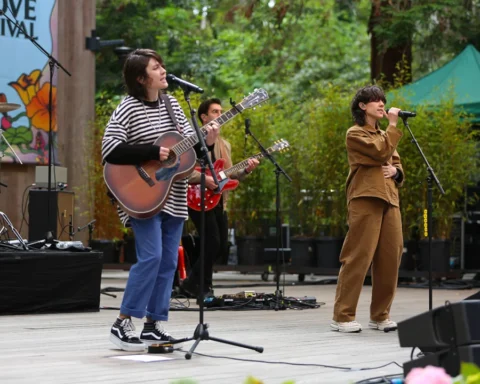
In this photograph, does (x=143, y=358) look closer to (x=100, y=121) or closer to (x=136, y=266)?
(x=136, y=266)

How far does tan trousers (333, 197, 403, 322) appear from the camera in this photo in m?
6.26

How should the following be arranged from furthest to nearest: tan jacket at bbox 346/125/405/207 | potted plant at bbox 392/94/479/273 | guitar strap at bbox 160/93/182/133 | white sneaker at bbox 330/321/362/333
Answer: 1. potted plant at bbox 392/94/479/273
2. white sneaker at bbox 330/321/362/333
3. tan jacket at bbox 346/125/405/207
4. guitar strap at bbox 160/93/182/133

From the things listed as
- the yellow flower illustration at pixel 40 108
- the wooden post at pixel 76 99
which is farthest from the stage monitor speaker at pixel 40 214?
the wooden post at pixel 76 99

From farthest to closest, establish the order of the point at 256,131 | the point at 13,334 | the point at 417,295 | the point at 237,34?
the point at 237,34 < the point at 256,131 < the point at 417,295 < the point at 13,334

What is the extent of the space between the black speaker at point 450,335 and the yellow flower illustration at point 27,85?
923 centimetres

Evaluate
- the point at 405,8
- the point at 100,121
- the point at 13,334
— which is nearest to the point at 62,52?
the point at 100,121

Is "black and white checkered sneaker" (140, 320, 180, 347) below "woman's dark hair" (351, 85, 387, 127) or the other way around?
below

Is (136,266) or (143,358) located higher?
(136,266)

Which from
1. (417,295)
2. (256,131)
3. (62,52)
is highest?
(62,52)

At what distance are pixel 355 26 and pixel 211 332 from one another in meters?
23.3

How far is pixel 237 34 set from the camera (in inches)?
1110

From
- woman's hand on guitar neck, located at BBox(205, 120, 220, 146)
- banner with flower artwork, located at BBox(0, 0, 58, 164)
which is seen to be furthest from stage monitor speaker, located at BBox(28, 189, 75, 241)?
woman's hand on guitar neck, located at BBox(205, 120, 220, 146)

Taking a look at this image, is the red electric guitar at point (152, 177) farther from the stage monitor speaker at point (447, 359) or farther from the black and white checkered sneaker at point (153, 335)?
the stage monitor speaker at point (447, 359)

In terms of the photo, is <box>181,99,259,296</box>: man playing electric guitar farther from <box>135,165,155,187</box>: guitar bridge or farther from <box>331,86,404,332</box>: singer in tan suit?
<box>135,165,155,187</box>: guitar bridge
